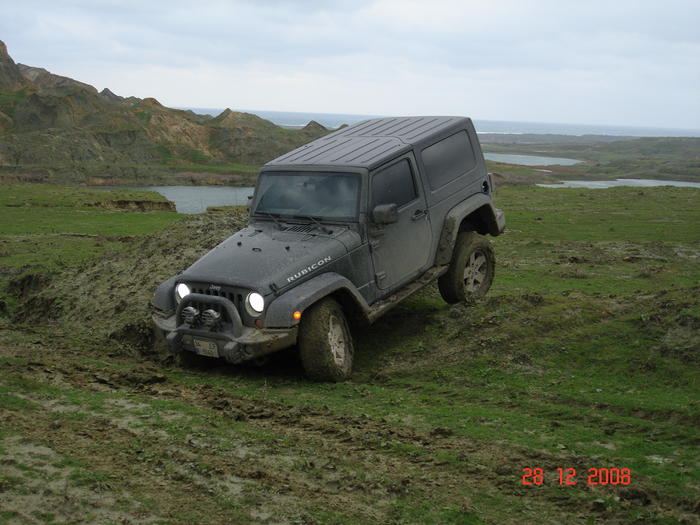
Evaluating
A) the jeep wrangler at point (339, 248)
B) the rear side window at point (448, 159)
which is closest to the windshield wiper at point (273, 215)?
the jeep wrangler at point (339, 248)

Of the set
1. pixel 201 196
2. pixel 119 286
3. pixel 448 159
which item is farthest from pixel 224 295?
pixel 201 196

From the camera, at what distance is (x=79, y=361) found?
779cm

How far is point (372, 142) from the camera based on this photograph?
29.0 ft

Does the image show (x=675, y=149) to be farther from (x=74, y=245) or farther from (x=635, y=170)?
(x=74, y=245)

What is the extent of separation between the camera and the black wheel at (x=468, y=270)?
9398 mm

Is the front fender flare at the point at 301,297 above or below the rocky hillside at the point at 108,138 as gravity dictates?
below

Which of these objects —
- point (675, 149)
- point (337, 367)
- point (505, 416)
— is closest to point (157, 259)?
point (337, 367)

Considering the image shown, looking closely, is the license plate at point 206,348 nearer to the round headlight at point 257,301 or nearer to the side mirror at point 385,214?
the round headlight at point 257,301

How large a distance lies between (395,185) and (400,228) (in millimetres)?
538

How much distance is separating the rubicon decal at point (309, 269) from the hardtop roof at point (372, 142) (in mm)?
1351

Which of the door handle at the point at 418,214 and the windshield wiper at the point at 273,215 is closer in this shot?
the windshield wiper at the point at 273,215

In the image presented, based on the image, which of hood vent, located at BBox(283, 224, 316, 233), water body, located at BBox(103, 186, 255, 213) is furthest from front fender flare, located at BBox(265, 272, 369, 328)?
water body, located at BBox(103, 186, 255, 213)

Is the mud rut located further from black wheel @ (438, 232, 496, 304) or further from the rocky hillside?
the rocky hillside

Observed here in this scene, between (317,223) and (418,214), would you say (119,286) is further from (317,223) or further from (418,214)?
(418,214)
